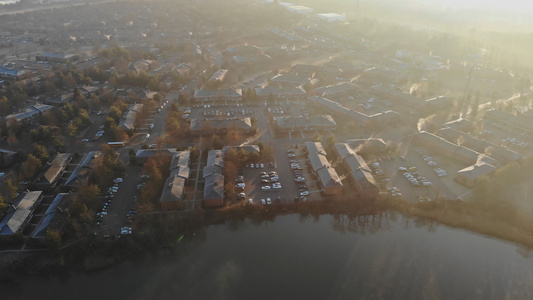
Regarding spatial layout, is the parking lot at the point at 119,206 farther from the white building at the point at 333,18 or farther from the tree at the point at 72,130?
the white building at the point at 333,18

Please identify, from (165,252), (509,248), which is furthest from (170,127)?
(509,248)

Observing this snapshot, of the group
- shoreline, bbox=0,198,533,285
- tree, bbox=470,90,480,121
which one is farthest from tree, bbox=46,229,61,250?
tree, bbox=470,90,480,121

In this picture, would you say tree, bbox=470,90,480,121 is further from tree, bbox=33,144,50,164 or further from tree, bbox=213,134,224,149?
tree, bbox=33,144,50,164

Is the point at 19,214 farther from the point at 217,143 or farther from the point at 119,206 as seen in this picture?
the point at 217,143

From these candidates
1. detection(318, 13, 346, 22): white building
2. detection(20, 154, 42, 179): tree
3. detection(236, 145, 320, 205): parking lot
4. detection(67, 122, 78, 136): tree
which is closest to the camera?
detection(236, 145, 320, 205): parking lot

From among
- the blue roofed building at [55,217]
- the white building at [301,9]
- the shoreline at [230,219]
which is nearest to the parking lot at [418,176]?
the shoreline at [230,219]

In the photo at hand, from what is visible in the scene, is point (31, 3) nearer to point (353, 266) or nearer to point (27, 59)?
point (27, 59)

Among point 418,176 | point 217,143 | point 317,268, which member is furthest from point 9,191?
point 418,176

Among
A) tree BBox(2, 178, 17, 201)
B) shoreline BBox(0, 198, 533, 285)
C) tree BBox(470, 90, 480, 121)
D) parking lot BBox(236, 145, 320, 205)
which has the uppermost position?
tree BBox(470, 90, 480, 121)
